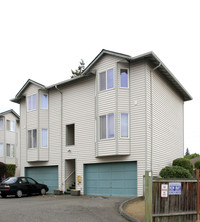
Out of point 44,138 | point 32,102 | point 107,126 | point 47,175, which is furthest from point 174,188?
point 32,102

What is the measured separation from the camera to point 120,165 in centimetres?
2145

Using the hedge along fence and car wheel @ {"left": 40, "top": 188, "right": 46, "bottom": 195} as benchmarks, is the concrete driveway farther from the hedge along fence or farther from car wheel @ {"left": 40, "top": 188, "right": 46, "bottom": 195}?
the hedge along fence

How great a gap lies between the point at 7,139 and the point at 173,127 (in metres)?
25.3

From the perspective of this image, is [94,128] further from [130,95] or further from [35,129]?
[35,129]

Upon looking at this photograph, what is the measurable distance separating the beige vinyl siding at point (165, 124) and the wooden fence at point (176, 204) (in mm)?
8306

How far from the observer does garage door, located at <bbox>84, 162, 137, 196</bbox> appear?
818 inches

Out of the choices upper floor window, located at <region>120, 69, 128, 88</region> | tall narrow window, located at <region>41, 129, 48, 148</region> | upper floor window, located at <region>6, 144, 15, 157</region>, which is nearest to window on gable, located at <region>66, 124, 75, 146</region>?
tall narrow window, located at <region>41, 129, 48, 148</region>

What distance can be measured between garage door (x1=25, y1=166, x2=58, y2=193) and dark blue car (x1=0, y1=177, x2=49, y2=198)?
7.41 feet

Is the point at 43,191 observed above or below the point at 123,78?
below

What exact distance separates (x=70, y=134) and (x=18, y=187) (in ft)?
18.5

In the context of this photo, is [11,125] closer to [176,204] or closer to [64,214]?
[64,214]

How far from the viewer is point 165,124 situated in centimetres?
2333

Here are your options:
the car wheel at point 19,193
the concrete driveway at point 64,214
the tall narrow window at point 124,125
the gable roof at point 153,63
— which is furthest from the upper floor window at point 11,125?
the concrete driveway at point 64,214

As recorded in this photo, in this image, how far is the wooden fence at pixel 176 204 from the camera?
1141cm
